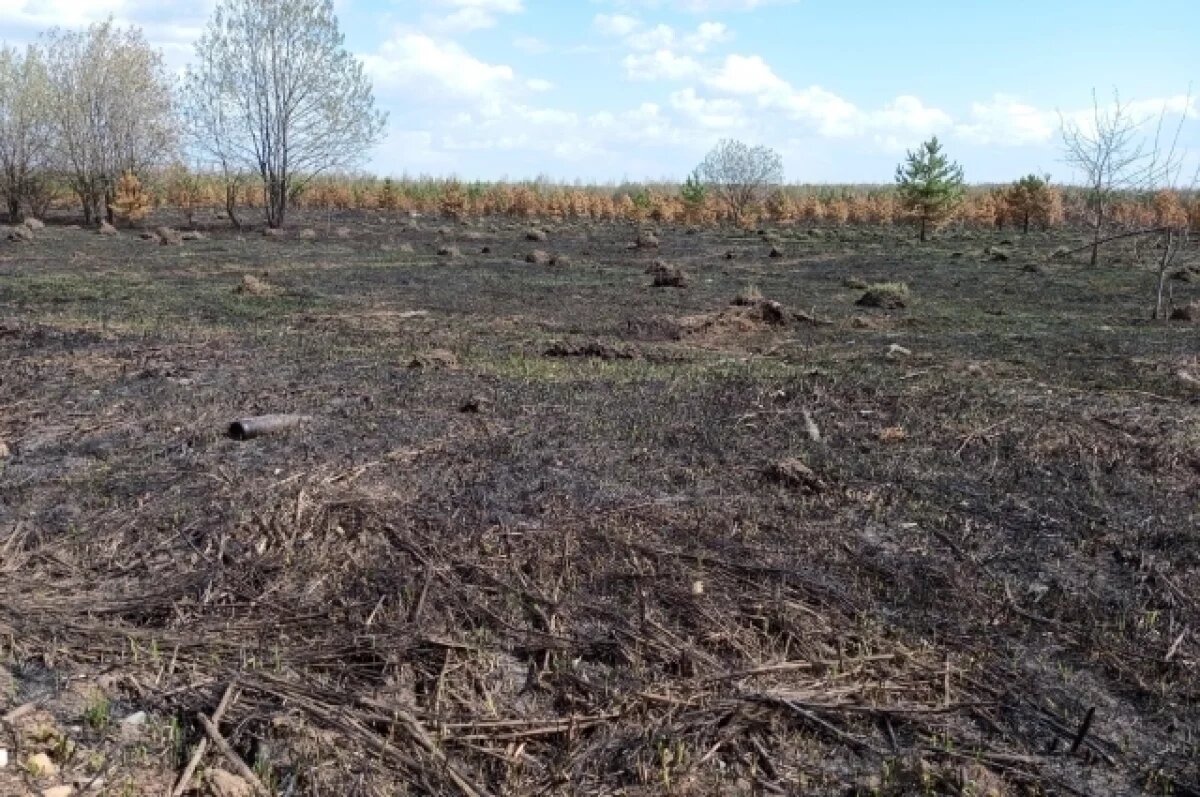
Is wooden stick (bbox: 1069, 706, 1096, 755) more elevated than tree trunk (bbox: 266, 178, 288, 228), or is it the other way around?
tree trunk (bbox: 266, 178, 288, 228)

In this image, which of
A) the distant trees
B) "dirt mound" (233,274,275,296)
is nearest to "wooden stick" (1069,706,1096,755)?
"dirt mound" (233,274,275,296)

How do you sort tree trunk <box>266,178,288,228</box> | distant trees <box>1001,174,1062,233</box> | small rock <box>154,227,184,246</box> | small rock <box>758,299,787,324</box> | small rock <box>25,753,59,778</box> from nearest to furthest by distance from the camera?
small rock <box>25,753,59,778</box> < small rock <box>758,299,787,324</box> < small rock <box>154,227,184,246</box> < tree trunk <box>266,178,288,228</box> < distant trees <box>1001,174,1062,233</box>

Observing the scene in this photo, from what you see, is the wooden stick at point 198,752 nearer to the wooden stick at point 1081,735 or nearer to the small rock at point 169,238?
the wooden stick at point 1081,735

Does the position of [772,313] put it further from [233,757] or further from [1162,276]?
[233,757]

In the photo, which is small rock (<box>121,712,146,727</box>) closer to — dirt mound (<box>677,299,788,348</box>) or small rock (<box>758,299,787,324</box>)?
dirt mound (<box>677,299,788,348</box>)

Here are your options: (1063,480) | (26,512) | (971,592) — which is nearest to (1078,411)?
(1063,480)

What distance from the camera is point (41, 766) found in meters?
2.93

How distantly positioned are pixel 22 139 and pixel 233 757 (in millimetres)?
36460

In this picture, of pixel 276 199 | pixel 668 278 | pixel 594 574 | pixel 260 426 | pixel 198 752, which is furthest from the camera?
pixel 276 199

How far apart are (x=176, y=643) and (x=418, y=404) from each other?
3460mm

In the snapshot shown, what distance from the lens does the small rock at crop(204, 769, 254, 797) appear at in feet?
9.65

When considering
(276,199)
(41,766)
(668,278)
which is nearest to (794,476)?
(41,766)

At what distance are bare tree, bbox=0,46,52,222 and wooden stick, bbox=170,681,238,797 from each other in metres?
35.1

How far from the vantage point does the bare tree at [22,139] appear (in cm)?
3294
